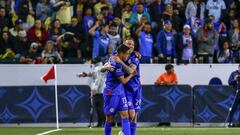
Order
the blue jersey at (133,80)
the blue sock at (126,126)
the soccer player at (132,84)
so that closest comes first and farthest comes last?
the blue sock at (126,126) < the soccer player at (132,84) < the blue jersey at (133,80)

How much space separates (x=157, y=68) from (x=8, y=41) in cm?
533

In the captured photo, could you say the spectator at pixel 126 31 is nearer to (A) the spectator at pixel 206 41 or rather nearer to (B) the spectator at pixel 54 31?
(B) the spectator at pixel 54 31

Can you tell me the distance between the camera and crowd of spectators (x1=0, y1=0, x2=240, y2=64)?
25.2 meters

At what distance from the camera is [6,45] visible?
995 inches

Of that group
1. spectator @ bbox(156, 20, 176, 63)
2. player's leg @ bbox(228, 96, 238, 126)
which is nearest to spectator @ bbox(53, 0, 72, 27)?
spectator @ bbox(156, 20, 176, 63)

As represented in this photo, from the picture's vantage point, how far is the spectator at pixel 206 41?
25688mm

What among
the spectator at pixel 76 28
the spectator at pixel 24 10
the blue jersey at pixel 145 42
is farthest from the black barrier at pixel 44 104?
the spectator at pixel 24 10

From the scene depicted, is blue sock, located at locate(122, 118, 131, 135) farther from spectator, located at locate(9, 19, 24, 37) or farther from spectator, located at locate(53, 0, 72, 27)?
spectator, located at locate(53, 0, 72, 27)

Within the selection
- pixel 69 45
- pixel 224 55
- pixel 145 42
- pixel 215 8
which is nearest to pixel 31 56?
pixel 69 45

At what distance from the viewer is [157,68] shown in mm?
25656

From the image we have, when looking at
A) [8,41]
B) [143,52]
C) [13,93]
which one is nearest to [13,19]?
[8,41]

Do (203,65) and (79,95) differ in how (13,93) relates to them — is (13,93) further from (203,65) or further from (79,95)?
(203,65)

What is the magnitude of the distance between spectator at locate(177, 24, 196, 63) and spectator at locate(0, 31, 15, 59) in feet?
19.3

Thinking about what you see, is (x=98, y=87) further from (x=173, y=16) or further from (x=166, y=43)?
(x=173, y=16)
